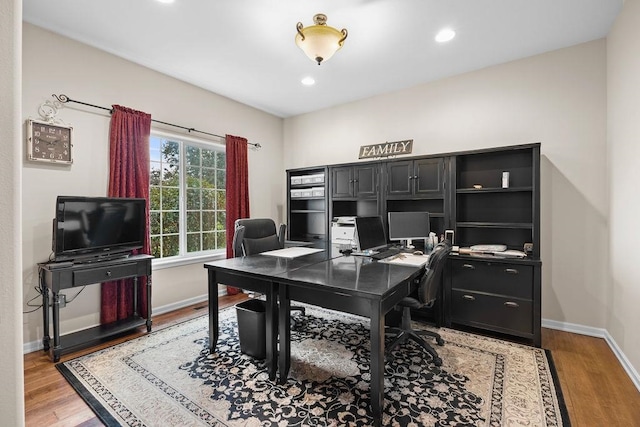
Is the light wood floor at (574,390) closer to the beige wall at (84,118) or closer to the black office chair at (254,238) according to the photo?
the beige wall at (84,118)

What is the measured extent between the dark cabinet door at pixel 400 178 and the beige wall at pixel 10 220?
3468mm

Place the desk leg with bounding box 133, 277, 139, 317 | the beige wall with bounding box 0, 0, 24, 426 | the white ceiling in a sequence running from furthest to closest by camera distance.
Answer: the desk leg with bounding box 133, 277, 139, 317 → the white ceiling → the beige wall with bounding box 0, 0, 24, 426

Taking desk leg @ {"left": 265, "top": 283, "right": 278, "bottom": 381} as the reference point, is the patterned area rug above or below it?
below

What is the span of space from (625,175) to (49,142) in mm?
5040

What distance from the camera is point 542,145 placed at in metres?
3.22

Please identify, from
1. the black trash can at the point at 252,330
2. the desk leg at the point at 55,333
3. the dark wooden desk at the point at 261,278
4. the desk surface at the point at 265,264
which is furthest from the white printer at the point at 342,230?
the desk leg at the point at 55,333

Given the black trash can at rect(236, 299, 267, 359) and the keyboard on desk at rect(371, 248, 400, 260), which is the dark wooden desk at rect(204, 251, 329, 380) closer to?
the black trash can at rect(236, 299, 267, 359)

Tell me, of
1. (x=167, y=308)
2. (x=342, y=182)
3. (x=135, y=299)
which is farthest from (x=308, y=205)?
(x=135, y=299)

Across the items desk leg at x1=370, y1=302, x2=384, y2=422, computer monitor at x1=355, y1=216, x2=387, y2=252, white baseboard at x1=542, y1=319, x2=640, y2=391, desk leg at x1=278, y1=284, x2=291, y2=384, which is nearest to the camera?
desk leg at x1=370, y1=302, x2=384, y2=422

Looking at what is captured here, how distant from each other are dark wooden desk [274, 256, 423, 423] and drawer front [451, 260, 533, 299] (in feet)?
3.28

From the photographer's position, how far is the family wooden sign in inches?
162

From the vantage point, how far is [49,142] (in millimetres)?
2719

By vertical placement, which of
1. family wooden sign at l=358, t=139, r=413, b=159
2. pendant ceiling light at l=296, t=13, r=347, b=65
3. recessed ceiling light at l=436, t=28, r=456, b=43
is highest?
recessed ceiling light at l=436, t=28, r=456, b=43

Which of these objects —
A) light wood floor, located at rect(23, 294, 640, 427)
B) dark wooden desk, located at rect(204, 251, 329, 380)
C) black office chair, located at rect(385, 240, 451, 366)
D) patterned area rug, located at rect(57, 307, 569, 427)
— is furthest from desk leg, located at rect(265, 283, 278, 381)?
light wood floor, located at rect(23, 294, 640, 427)
